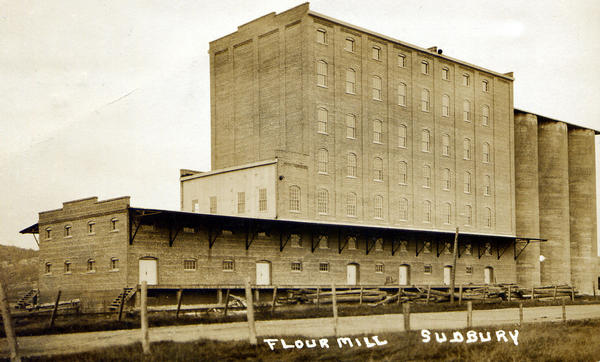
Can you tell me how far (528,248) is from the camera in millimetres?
61062

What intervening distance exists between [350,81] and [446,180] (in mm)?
11402

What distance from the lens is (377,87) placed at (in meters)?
50.2

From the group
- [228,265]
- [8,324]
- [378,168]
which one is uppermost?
[378,168]

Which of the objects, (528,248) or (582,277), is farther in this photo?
(582,277)

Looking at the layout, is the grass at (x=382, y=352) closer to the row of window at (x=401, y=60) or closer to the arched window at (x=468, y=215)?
the row of window at (x=401, y=60)

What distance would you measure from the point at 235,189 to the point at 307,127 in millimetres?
5795

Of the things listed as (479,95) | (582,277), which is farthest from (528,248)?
(479,95)

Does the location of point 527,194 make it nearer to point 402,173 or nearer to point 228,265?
point 402,173

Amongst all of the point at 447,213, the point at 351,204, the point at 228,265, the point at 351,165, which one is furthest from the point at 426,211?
the point at 228,265

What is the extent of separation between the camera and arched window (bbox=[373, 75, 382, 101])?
5003 cm

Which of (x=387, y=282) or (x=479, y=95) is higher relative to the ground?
(x=479, y=95)

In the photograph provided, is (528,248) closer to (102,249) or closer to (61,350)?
(102,249)

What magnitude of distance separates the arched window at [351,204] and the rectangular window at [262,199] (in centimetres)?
601

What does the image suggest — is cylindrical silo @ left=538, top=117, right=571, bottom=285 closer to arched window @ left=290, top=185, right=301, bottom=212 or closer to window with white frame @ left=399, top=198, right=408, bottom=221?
window with white frame @ left=399, top=198, right=408, bottom=221
